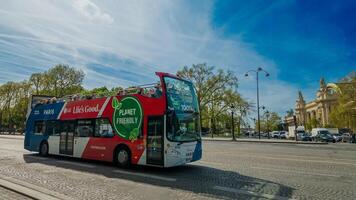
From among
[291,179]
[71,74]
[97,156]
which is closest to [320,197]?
[291,179]

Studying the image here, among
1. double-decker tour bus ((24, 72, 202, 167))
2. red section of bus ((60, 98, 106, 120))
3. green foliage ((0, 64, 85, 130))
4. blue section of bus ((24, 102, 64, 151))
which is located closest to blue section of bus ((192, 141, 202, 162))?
double-decker tour bus ((24, 72, 202, 167))

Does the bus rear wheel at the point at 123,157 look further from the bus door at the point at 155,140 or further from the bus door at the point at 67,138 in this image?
the bus door at the point at 67,138

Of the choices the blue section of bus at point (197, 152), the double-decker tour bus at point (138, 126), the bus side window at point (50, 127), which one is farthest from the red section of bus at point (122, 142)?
the bus side window at point (50, 127)

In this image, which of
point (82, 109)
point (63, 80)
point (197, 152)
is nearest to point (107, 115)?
point (82, 109)

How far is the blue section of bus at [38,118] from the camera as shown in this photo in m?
16.8

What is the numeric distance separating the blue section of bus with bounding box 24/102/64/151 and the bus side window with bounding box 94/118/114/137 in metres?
3.91

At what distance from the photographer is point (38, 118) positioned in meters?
17.9

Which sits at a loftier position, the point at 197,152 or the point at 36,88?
the point at 36,88

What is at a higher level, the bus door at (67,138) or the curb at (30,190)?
the bus door at (67,138)

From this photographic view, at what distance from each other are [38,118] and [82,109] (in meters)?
4.76

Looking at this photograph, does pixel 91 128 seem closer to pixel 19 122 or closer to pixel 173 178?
pixel 173 178

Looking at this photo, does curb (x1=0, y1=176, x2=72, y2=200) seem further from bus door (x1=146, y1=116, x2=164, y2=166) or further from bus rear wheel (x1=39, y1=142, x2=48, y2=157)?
bus rear wheel (x1=39, y1=142, x2=48, y2=157)

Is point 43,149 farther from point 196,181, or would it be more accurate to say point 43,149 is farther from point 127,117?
point 196,181

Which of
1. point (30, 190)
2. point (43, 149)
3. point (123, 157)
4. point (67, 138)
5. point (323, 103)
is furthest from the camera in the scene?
point (323, 103)
